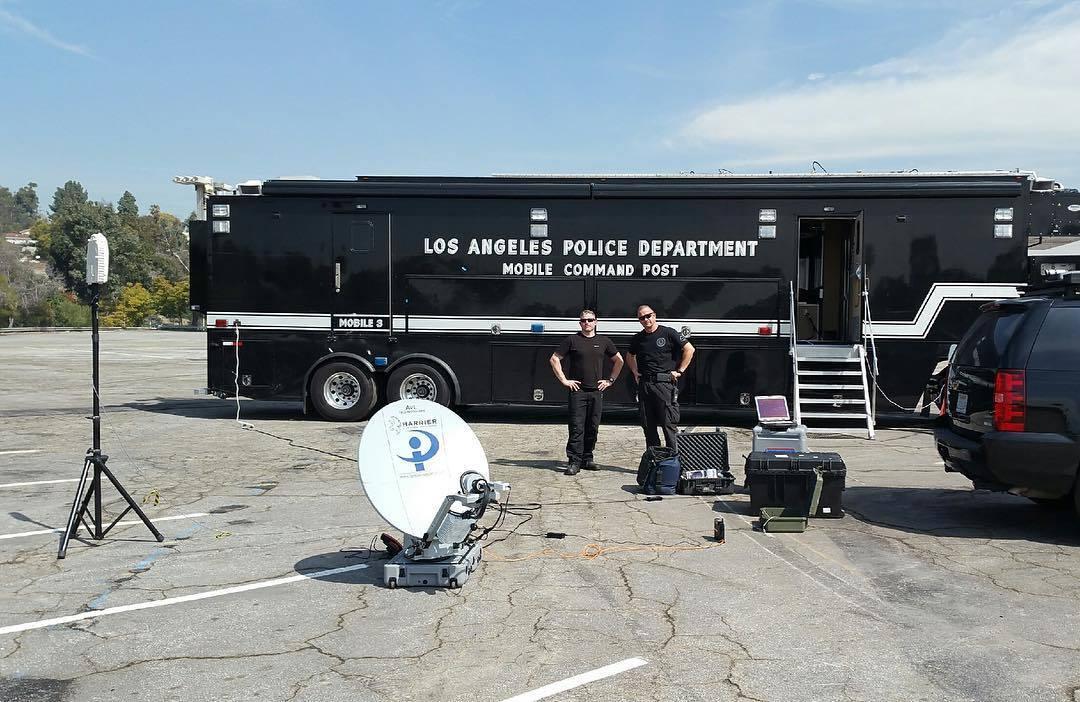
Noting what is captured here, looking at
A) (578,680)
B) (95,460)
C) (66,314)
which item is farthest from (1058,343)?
(66,314)

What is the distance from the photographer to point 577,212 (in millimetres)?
13945

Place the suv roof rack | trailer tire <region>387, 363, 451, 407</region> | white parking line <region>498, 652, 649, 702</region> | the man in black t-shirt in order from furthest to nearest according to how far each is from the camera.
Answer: trailer tire <region>387, 363, 451, 407</region> < the man in black t-shirt < the suv roof rack < white parking line <region>498, 652, 649, 702</region>

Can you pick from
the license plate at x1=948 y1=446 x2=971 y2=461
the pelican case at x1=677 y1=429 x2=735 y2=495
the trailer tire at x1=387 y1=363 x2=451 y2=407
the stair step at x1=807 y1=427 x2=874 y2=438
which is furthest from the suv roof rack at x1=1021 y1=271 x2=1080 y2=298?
the trailer tire at x1=387 y1=363 x2=451 y2=407

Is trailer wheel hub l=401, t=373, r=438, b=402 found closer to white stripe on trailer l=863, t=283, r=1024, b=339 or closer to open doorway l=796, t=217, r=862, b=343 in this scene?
open doorway l=796, t=217, r=862, b=343

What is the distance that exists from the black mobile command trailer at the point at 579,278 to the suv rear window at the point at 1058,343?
5869 mm

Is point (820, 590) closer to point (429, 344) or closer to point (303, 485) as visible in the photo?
point (303, 485)

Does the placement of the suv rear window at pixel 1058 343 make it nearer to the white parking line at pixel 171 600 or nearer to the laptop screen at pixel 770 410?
the laptop screen at pixel 770 410

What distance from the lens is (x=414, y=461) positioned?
243 inches

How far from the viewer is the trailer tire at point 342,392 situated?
14.3 metres

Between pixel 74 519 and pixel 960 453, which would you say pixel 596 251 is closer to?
pixel 960 453

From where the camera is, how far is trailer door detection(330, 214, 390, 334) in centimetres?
1423

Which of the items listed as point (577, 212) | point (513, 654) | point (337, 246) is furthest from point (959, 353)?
point (337, 246)

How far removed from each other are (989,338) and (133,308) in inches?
3056

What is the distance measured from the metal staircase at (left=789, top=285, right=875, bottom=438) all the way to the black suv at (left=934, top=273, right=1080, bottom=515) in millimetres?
5680
